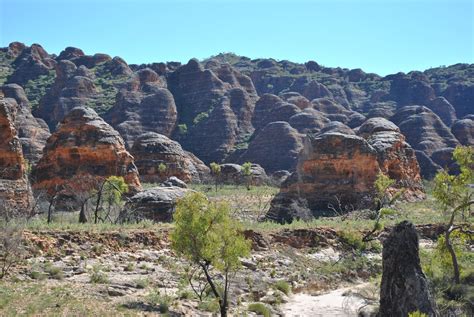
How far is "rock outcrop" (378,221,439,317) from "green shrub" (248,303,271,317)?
7.20 m

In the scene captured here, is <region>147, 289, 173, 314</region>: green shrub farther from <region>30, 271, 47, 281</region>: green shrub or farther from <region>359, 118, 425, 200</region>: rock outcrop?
<region>359, 118, 425, 200</region>: rock outcrop

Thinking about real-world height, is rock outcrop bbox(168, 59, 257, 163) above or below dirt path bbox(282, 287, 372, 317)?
above

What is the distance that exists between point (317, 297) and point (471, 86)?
115746 millimetres

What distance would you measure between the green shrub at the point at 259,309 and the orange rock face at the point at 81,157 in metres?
24.7

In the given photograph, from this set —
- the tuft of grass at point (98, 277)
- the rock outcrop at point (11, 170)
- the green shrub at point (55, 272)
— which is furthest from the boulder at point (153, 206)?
the green shrub at point (55, 272)

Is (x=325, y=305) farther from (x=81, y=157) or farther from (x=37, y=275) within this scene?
(x=81, y=157)

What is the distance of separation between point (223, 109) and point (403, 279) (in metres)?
81.5

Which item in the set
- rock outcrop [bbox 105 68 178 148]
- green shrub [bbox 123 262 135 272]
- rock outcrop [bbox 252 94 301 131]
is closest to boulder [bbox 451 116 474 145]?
rock outcrop [bbox 252 94 301 131]

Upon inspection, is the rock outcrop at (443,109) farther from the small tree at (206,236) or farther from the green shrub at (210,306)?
the small tree at (206,236)

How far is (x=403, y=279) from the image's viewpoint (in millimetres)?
12938

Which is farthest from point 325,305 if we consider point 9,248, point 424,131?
point 424,131

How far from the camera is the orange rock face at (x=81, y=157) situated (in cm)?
4169

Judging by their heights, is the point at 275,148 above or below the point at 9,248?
above

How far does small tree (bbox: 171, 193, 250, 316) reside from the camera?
1717cm
